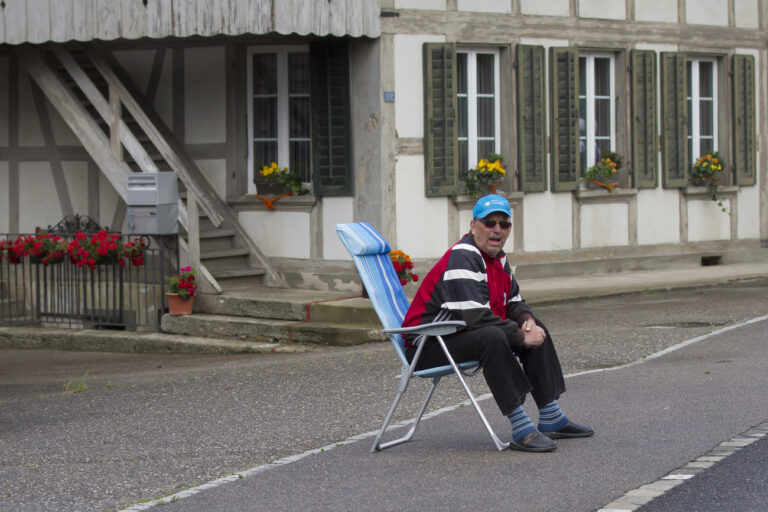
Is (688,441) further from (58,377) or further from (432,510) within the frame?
(58,377)

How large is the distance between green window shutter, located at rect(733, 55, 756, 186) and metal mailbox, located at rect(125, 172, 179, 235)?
866cm

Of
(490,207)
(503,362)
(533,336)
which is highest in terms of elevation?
(490,207)

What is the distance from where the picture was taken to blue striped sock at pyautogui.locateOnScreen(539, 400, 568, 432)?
665cm

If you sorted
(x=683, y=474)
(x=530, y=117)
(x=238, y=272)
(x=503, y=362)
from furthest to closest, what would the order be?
(x=530, y=117)
(x=238, y=272)
(x=503, y=362)
(x=683, y=474)

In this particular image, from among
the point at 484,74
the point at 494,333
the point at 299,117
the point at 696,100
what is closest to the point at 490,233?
the point at 494,333

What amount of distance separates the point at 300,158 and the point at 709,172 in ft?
20.5

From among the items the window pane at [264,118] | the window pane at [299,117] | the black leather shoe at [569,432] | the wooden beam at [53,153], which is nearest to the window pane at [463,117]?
the window pane at [299,117]

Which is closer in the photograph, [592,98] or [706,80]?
[592,98]

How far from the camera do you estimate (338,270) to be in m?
14.7

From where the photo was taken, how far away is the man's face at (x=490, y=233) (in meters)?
6.58

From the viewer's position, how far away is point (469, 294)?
21.2ft

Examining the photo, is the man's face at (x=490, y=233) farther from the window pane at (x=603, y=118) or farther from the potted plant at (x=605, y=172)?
the window pane at (x=603, y=118)

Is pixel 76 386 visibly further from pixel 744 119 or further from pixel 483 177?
pixel 744 119

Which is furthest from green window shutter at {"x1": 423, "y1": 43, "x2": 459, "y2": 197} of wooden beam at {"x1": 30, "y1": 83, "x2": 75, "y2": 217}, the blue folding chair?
the blue folding chair
